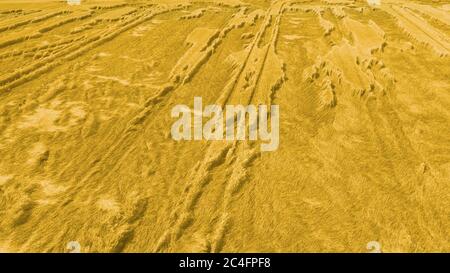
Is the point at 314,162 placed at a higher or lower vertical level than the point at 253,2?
lower

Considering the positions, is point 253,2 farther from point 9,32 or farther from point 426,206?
point 426,206

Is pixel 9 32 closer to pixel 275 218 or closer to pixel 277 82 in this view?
pixel 277 82

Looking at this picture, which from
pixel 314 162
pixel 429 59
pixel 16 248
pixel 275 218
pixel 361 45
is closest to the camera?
pixel 16 248

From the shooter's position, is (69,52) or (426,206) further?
(69,52)

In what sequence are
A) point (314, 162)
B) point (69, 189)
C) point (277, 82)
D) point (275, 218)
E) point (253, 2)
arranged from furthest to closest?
point (253, 2) → point (277, 82) → point (314, 162) → point (69, 189) → point (275, 218)

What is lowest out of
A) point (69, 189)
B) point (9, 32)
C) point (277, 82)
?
point (69, 189)

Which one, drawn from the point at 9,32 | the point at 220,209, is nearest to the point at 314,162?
the point at 220,209

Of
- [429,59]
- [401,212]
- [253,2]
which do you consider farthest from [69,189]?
[253,2]
